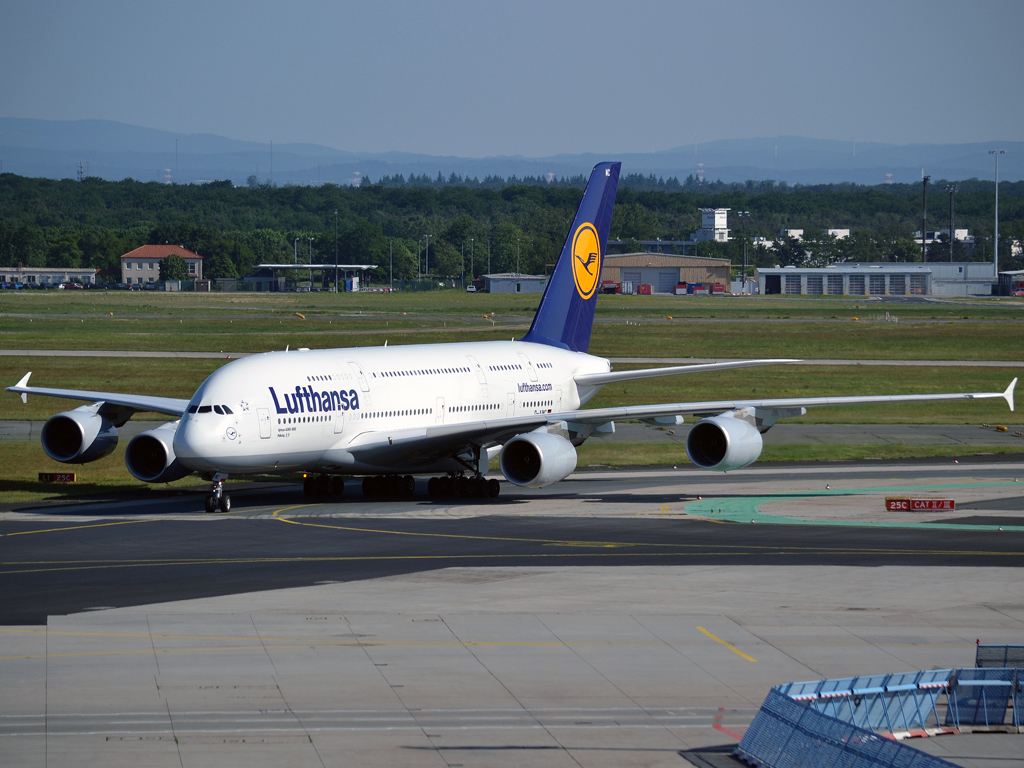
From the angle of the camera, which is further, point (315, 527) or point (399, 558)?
point (315, 527)

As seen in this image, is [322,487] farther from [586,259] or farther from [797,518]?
[797,518]

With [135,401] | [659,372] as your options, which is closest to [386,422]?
[135,401]

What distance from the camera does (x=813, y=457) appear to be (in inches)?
2083

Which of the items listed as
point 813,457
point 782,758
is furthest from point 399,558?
point 813,457

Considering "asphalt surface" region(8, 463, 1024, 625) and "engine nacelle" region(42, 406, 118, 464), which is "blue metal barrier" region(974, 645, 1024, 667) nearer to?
"asphalt surface" region(8, 463, 1024, 625)

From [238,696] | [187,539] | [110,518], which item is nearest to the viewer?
[238,696]

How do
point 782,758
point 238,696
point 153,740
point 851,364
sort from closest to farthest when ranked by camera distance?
point 782,758
point 153,740
point 238,696
point 851,364

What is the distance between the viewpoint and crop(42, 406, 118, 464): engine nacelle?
42688 millimetres

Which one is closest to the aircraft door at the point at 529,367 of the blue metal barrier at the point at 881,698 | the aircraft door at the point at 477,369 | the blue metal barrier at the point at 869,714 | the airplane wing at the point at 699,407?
the aircraft door at the point at 477,369

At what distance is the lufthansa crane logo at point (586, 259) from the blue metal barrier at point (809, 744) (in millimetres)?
34184

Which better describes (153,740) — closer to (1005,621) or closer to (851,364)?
(1005,621)

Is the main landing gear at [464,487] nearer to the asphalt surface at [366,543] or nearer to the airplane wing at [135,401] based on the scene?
the asphalt surface at [366,543]

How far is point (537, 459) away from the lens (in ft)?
128

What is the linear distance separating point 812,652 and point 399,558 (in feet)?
40.1
